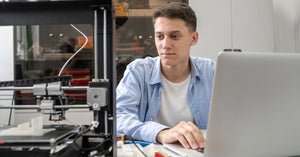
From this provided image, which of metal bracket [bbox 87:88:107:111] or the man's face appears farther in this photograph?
the man's face

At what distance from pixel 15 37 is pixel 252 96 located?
212cm

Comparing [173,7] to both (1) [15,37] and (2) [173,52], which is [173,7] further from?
(1) [15,37]

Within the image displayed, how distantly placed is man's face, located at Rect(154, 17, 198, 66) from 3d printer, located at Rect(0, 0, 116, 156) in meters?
0.54

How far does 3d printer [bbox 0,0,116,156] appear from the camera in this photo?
0.67 meters

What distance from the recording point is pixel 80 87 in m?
0.72

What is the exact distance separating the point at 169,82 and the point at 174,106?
14 centimetres

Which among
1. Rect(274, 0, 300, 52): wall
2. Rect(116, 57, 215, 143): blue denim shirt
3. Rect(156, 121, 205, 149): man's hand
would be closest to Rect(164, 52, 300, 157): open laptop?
Rect(156, 121, 205, 149): man's hand

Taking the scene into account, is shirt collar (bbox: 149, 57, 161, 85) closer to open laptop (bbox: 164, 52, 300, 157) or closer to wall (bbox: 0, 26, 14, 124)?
open laptop (bbox: 164, 52, 300, 157)

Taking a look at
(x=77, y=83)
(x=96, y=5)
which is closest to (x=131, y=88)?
(x=96, y=5)

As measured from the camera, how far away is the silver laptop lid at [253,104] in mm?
516

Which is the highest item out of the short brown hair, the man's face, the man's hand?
the short brown hair

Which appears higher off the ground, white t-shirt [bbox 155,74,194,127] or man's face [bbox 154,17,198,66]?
man's face [bbox 154,17,198,66]

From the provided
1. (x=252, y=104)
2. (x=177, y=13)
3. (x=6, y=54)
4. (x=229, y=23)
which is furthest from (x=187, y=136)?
(x=6, y=54)

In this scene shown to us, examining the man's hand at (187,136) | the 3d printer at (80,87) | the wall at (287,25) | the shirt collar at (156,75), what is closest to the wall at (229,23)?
the wall at (287,25)
